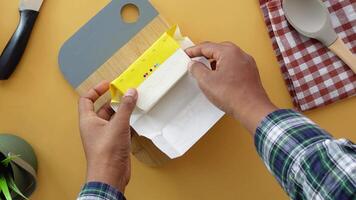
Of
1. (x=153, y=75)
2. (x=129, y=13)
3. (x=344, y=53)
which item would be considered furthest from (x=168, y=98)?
(x=344, y=53)

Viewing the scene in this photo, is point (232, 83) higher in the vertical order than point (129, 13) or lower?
lower

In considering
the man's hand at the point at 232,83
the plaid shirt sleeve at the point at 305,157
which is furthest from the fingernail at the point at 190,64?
the plaid shirt sleeve at the point at 305,157

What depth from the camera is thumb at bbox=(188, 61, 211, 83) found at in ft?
1.98

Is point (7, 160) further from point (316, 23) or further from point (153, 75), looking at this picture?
point (316, 23)

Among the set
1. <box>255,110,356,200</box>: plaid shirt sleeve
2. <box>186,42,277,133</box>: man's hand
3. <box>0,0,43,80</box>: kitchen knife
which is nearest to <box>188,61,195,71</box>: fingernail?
<box>186,42,277,133</box>: man's hand

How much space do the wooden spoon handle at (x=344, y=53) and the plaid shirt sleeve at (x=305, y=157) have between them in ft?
0.56

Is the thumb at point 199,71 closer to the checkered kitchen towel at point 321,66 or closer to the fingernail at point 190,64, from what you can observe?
the fingernail at point 190,64

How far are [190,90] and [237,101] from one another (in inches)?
3.2

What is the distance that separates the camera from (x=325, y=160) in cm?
48

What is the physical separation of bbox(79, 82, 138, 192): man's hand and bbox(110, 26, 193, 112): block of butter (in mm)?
17

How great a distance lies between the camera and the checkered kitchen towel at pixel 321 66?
67 cm

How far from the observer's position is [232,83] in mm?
596

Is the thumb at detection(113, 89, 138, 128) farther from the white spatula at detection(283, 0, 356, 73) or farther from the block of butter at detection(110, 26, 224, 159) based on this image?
the white spatula at detection(283, 0, 356, 73)

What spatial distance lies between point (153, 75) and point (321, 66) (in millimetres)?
246
